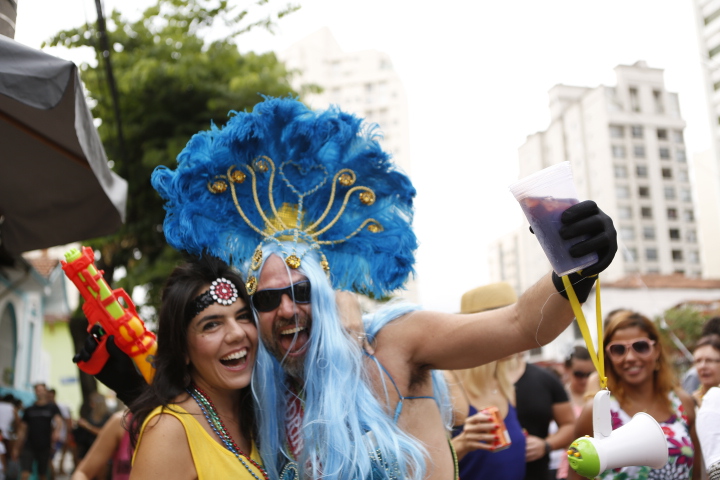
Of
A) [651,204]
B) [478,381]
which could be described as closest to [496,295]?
[478,381]

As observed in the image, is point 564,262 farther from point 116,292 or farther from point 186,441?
point 116,292

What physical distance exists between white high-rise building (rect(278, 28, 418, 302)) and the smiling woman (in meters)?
63.8

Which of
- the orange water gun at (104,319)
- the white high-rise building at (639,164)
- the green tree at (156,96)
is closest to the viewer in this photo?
the orange water gun at (104,319)

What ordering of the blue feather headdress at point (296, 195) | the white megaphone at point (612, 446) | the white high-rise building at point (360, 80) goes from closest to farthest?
the white megaphone at point (612, 446), the blue feather headdress at point (296, 195), the white high-rise building at point (360, 80)

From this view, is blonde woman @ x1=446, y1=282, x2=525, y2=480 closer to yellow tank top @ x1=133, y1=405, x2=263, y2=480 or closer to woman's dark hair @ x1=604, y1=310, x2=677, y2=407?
woman's dark hair @ x1=604, y1=310, x2=677, y2=407

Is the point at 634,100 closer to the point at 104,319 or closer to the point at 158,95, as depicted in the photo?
the point at 158,95

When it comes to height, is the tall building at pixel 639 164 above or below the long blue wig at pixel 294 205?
above

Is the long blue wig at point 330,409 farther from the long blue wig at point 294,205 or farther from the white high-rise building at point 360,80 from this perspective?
the white high-rise building at point 360,80

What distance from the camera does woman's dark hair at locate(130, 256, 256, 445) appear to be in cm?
253

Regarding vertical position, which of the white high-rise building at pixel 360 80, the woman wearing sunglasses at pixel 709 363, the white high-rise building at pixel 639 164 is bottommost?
the woman wearing sunglasses at pixel 709 363

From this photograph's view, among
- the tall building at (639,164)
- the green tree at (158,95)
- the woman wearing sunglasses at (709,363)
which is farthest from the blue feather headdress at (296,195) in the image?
the tall building at (639,164)

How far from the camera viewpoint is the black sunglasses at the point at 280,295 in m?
2.62

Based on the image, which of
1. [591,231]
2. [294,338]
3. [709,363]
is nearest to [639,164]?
[709,363]

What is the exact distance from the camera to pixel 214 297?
265 centimetres
